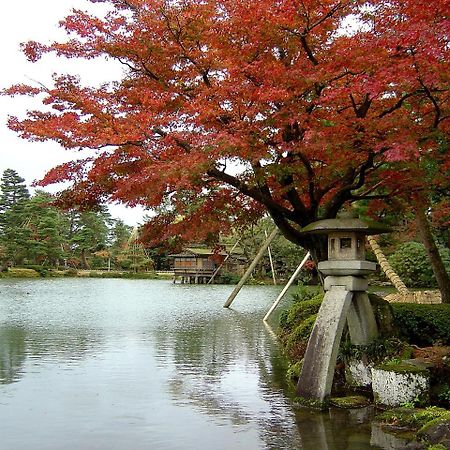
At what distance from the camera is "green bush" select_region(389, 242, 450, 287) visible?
25.9 m

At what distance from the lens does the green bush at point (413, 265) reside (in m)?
25.9

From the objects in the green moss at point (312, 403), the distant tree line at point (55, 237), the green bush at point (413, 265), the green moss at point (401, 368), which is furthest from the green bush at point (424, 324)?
the distant tree line at point (55, 237)

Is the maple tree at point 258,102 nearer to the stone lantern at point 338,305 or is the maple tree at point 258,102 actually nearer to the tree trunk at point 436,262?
the stone lantern at point 338,305

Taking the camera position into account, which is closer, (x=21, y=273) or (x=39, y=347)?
(x=39, y=347)

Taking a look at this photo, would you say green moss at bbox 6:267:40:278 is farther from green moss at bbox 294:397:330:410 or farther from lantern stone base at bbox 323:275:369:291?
green moss at bbox 294:397:330:410

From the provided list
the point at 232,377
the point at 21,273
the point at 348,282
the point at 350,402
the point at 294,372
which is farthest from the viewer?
the point at 21,273

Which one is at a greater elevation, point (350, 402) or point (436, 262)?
point (436, 262)

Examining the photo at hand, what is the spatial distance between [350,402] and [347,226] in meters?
1.91

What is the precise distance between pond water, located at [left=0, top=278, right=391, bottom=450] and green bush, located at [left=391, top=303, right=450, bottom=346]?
1771 mm

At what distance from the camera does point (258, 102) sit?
242 inches

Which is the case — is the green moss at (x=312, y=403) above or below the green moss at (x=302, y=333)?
below

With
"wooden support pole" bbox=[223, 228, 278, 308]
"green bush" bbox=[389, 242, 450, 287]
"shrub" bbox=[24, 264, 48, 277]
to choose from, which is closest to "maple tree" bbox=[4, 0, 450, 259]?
"wooden support pole" bbox=[223, 228, 278, 308]

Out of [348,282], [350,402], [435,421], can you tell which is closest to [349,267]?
[348,282]

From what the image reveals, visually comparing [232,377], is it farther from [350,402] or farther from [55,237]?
[55,237]
